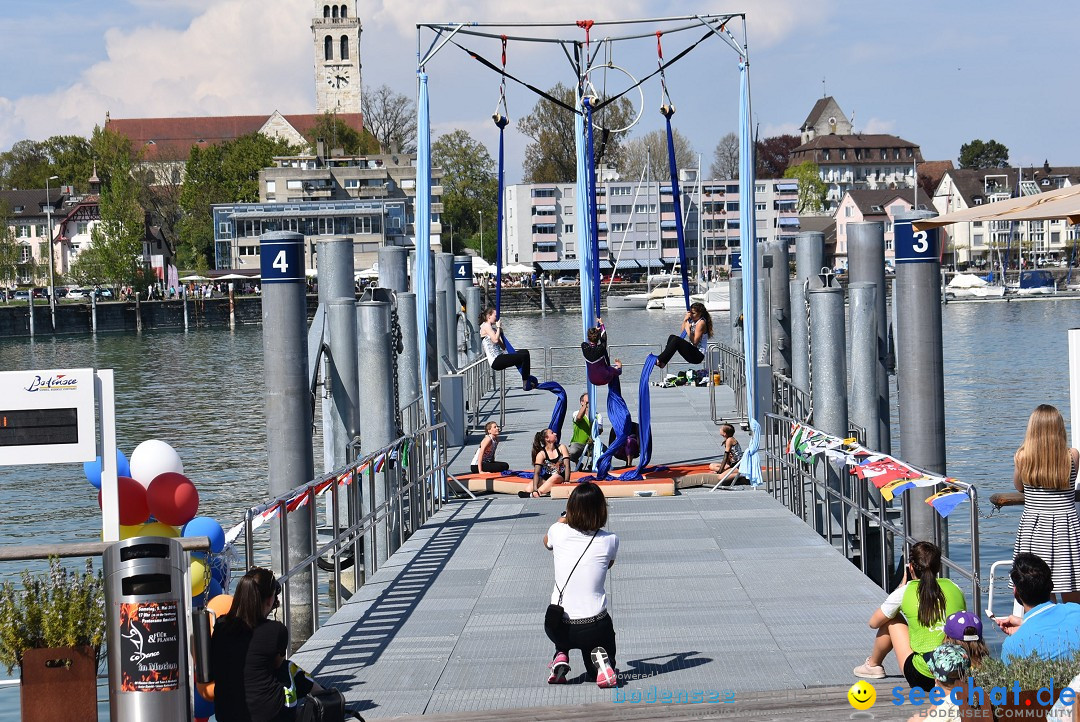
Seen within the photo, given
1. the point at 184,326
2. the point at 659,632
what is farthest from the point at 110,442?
the point at 184,326

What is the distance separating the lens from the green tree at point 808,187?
501ft

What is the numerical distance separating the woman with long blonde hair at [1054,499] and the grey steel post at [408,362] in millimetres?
10268

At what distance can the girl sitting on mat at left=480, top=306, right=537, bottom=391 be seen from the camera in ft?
63.1

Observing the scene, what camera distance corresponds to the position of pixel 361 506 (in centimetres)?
1603

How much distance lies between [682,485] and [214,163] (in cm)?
13229

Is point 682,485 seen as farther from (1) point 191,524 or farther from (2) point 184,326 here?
(2) point 184,326

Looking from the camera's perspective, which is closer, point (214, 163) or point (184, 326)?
point (184, 326)

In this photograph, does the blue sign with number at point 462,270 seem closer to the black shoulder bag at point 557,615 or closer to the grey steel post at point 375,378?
the grey steel post at point 375,378

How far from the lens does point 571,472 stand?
60.9 ft

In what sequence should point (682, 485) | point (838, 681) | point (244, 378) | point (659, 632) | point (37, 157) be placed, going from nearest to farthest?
point (838, 681), point (659, 632), point (682, 485), point (244, 378), point (37, 157)

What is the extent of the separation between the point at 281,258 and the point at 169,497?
251 centimetres

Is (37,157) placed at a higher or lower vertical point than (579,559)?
higher

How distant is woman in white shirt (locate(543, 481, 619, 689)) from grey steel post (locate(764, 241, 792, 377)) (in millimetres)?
18878

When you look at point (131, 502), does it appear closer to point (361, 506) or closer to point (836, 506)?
point (361, 506)
